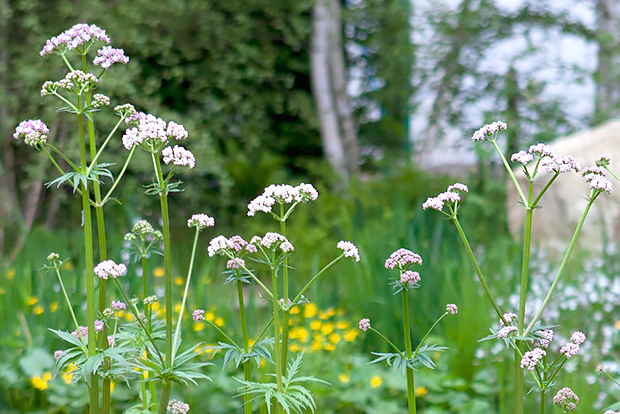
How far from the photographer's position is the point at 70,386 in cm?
255

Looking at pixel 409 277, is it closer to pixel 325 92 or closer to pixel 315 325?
pixel 315 325

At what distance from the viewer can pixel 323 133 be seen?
6.76 meters

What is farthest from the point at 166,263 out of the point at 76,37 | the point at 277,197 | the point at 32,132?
the point at 76,37

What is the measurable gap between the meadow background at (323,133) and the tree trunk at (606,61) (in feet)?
0.07

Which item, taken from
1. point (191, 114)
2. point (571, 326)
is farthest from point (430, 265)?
point (191, 114)

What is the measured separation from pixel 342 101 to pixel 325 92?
0.94 feet

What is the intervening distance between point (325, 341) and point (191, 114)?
13.2 feet

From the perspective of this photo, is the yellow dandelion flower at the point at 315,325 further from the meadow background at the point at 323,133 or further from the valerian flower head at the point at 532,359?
the valerian flower head at the point at 532,359

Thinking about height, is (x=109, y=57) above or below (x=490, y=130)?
above

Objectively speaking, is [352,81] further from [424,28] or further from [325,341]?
[325,341]

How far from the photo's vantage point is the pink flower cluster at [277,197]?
1.24m

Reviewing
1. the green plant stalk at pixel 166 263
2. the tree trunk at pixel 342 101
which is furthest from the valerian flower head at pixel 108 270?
the tree trunk at pixel 342 101

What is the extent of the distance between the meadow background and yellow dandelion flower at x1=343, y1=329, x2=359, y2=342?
0.03ft

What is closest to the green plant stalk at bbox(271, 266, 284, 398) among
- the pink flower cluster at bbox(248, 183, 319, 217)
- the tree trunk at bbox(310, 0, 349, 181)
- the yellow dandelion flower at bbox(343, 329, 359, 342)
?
the pink flower cluster at bbox(248, 183, 319, 217)
